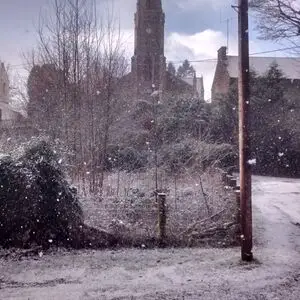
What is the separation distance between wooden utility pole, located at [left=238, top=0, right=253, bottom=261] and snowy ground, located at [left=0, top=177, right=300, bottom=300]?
538 mm

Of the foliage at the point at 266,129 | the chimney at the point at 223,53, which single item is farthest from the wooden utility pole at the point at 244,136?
the chimney at the point at 223,53

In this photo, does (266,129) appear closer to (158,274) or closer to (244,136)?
(244,136)

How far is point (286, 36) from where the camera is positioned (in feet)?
58.7

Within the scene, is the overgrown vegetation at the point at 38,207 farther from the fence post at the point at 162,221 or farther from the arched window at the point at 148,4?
the arched window at the point at 148,4

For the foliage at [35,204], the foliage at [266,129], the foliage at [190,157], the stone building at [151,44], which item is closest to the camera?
the foliage at [35,204]

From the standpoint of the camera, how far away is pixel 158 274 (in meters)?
6.75

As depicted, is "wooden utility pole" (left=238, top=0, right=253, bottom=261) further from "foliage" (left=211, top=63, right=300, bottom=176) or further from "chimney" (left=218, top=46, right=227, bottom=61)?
"chimney" (left=218, top=46, right=227, bottom=61)

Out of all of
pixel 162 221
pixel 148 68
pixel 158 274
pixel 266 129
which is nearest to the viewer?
pixel 158 274

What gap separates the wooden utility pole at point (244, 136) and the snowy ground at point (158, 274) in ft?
1.76

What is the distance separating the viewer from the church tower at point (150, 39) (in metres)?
36.9

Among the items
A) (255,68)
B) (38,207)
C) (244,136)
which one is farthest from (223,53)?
(38,207)

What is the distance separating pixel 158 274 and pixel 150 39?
3422 cm

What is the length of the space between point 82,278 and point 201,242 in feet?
10.2

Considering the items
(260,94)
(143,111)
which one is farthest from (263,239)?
(260,94)
